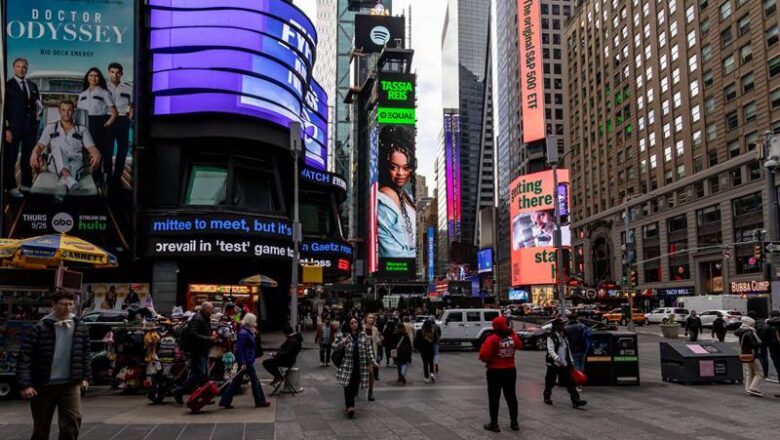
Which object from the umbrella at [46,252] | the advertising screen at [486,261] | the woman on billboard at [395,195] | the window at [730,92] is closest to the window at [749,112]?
the window at [730,92]

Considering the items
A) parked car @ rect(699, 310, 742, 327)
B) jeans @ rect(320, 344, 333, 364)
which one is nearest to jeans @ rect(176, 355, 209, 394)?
jeans @ rect(320, 344, 333, 364)

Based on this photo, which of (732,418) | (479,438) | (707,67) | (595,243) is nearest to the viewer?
(479,438)

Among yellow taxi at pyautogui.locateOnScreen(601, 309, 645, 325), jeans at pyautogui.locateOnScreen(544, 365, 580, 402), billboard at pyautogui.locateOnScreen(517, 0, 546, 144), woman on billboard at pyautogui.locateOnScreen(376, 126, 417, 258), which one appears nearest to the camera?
jeans at pyautogui.locateOnScreen(544, 365, 580, 402)

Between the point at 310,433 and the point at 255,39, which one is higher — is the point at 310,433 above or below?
below

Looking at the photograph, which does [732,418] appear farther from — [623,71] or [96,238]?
[623,71]

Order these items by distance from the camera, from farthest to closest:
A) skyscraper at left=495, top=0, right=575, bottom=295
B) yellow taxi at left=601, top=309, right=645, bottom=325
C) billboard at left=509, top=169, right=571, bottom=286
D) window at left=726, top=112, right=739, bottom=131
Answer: skyscraper at left=495, top=0, right=575, bottom=295
billboard at left=509, top=169, right=571, bottom=286
window at left=726, top=112, right=739, bottom=131
yellow taxi at left=601, top=309, right=645, bottom=325

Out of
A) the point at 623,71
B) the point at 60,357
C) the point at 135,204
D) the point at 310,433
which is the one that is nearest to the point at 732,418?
the point at 310,433

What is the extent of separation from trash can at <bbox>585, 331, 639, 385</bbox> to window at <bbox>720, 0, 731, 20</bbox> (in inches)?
2262

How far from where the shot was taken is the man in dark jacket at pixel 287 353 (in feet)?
44.2

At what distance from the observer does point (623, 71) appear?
85.1 m

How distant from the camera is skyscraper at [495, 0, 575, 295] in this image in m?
118

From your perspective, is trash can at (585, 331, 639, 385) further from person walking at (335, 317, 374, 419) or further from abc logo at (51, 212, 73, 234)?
abc logo at (51, 212, 73, 234)

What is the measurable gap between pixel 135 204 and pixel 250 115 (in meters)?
7.81

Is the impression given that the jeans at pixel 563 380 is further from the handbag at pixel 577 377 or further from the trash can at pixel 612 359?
the trash can at pixel 612 359
